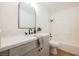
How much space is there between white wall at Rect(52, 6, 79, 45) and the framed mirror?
473 millimetres

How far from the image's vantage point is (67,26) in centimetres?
180

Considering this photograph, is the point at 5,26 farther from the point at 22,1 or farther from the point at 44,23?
the point at 44,23

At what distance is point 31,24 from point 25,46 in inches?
20.4

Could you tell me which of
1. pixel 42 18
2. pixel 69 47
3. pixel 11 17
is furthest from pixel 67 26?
pixel 11 17

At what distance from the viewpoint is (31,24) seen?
1.34m

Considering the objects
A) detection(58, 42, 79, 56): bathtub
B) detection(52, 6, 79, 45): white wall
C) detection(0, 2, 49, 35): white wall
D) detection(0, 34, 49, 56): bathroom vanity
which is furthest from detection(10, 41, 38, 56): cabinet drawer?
detection(58, 42, 79, 56): bathtub

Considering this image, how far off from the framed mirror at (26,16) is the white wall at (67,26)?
473 mm

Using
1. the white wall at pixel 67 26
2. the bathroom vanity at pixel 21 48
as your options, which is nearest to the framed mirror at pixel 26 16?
the bathroom vanity at pixel 21 48

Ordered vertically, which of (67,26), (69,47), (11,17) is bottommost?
(69,47)

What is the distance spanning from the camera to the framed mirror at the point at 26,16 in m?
1.24

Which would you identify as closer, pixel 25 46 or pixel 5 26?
pixel 25 46

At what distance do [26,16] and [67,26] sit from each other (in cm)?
101

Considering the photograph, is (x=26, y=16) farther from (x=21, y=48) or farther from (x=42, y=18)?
(x=21, y=48)

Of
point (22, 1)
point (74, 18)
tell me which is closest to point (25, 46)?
point (22, 1)
